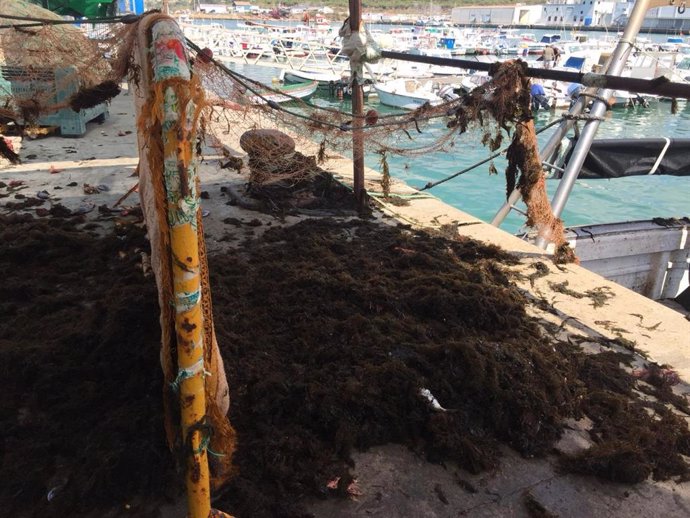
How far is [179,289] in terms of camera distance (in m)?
1.68

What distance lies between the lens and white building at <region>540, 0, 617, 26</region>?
6519 centimetres

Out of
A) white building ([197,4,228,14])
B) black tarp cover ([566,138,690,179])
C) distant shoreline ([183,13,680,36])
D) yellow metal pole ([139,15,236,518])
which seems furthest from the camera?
white building ([197,4,228,14])

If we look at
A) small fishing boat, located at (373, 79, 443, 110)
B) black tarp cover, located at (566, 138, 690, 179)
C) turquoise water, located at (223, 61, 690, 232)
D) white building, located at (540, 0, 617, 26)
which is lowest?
turquoise water, located at (223, 61, 690, 232)

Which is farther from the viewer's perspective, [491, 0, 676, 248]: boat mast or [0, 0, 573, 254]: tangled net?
[491, 0, 676, 248]: boat mast

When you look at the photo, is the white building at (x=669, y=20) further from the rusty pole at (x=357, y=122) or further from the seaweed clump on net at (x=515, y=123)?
the seaweed clump on net at (x=515, y=123)

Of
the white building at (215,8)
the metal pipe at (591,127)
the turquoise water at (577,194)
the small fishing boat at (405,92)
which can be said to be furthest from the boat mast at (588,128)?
the white building at (215,8)

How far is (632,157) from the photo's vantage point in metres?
6.73

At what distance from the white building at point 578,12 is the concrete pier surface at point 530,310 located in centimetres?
6656

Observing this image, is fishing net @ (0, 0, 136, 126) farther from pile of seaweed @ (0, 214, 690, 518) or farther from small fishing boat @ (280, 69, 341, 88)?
small fishing boat @ (280, 69, 341, 88)

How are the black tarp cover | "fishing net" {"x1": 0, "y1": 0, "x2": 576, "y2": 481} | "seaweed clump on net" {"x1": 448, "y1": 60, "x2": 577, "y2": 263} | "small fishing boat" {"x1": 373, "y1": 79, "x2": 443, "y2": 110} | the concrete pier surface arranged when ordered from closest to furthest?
1. the concrete pier surface
2. "fishing net" {"x1": 0, "y1": 0, "x2": 576, "y2": 481}
3. "seaweed clump on net" {"x1": 448, "y1": 60, "x2": 577, "y2": 263}
4. the black tarp cover
5. "small fishing boat" {"x1": 373, "y1": 79, "x2": 443, "y2": 110}

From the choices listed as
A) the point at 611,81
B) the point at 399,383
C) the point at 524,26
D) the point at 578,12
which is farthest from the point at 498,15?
the point at 399,383

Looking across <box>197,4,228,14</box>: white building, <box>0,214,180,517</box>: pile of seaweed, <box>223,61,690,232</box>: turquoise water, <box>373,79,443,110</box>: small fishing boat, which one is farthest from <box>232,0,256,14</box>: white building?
<box>0,214,180,517</box>: pile of seaweed

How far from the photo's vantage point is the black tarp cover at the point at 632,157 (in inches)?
261

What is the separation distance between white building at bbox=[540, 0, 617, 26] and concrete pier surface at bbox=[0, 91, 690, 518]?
2621 inches
